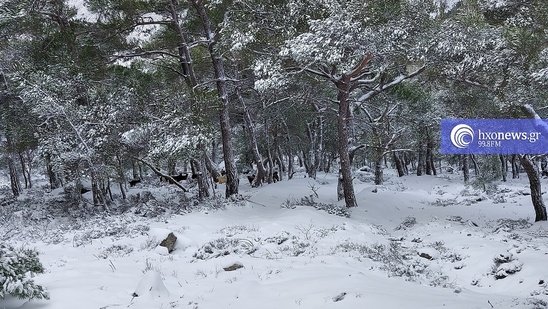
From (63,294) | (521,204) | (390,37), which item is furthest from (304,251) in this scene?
(521,204)

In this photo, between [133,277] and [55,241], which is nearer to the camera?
[133,277]

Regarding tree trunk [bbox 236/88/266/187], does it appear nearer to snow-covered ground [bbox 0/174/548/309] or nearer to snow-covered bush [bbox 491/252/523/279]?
snow-covered ground [bbox 0/174/548/309]

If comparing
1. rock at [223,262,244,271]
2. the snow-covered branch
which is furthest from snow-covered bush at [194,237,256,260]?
the snow-covered branch

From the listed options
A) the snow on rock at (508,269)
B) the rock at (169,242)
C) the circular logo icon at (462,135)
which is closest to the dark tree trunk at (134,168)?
the rock at (169,242)

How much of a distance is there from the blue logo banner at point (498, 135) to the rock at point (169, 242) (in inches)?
470

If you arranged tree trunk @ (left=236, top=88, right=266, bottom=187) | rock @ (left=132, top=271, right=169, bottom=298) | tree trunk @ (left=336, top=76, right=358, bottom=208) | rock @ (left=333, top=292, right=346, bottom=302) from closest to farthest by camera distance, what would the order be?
rock @ (left=333, top=292, right=346, bottom=302), rock @ (left=132, top=271, right=169, bottom=298), tree trunk @ (left=336, top=76, right=358, bottom=208), tree trunk @ (left=236, top=88, right=266, bottom=187)

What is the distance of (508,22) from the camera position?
11898mm

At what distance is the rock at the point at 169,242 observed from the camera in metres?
8.48

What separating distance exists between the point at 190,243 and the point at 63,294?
3.39m

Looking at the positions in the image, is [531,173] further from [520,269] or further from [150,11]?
[150,11]

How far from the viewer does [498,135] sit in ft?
55.5

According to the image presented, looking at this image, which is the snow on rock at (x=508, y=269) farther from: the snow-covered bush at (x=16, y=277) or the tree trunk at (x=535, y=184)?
the snow-covered bush at (x=16, y=277)

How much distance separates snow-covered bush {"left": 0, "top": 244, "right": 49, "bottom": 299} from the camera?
14.9 ft

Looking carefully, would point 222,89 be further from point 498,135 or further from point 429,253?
point 498,135
